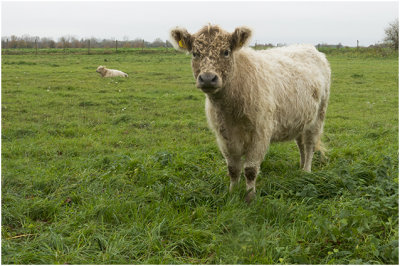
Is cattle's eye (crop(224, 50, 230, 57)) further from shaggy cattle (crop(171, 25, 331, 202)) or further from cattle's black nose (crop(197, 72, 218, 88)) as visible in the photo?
cattle's black nose (crop(197, 72, 218, 88))

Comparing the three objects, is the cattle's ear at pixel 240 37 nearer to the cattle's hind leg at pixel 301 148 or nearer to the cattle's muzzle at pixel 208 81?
the cattle's muzzle at pixel 208 81

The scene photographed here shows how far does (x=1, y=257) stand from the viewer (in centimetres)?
338

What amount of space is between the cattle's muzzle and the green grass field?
146 centimetres

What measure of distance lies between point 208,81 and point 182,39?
0.92m

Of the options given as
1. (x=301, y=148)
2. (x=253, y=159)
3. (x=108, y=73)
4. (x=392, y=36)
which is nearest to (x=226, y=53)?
(x=253, y=159)

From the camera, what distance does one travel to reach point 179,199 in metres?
4.50

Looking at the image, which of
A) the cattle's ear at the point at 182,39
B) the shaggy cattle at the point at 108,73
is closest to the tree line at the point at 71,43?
the shaggy cattle at the point at 108,73

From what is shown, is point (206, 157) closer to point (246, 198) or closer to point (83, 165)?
point (246, 198)

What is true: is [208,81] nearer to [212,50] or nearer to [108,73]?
[212,50]

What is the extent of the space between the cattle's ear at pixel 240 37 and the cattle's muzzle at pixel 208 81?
2.19 feet

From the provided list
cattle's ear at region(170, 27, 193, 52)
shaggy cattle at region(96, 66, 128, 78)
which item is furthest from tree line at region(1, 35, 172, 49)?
cattle's ear at region(170, 27, 193, 52)

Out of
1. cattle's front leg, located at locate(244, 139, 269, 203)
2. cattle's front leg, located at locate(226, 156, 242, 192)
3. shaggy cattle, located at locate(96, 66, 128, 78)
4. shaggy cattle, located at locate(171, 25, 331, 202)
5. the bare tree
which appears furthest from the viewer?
the bare tree

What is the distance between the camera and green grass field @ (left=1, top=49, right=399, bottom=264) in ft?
11.2

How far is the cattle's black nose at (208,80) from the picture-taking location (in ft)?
12.5
